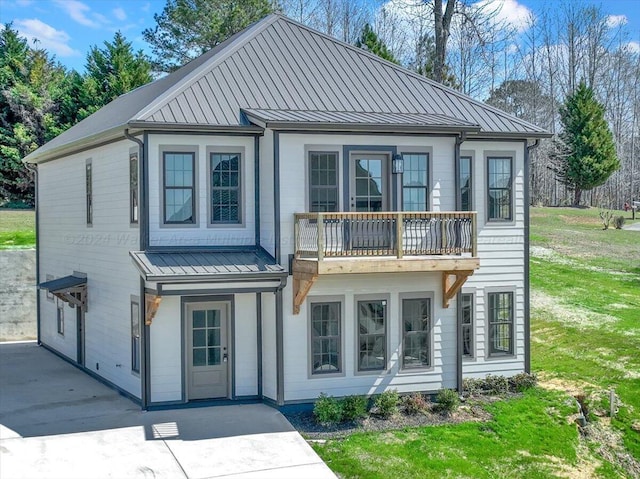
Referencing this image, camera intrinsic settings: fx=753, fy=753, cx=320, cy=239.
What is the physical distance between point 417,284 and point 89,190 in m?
8.65

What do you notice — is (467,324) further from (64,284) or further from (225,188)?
(64,284)

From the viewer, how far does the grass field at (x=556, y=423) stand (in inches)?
517

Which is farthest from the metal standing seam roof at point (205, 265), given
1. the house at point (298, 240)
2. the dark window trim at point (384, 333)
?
the dark window trim at point (384, 333)

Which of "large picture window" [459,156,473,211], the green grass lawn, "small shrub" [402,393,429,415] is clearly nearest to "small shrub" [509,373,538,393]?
"small shrub" [402,393,429,415]

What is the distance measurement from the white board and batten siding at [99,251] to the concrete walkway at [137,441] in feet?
4.64

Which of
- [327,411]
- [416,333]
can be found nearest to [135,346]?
[327,411]

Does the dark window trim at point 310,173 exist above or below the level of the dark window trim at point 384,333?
above

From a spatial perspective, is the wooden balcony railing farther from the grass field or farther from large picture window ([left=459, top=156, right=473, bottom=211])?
the grass field

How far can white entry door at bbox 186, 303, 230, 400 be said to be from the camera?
15.5 meters

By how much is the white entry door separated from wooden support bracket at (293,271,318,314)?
5.15ft

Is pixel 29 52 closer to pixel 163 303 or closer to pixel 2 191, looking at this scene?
pixel 2 191

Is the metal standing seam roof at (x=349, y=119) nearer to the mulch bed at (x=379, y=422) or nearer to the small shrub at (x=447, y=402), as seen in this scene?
the small shrub at (x=447, y=402)

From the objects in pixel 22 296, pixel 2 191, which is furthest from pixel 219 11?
pixel 22 296

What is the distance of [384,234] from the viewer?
15.1 m
